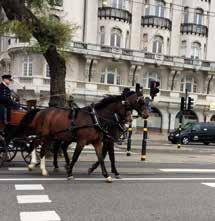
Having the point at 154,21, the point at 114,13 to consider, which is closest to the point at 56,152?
the point at 114,13

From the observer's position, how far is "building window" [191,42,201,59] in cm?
5969

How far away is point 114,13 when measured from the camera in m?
55.2

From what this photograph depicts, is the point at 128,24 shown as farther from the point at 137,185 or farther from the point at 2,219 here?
the point at 2,219

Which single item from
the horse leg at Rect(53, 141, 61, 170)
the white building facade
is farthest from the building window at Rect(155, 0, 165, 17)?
the horse leg at Rect(53, 141, 61, 170)

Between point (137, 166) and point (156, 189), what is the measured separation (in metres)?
4.67

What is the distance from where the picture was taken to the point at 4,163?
14469 mm

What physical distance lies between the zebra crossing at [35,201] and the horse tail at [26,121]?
9.61ft

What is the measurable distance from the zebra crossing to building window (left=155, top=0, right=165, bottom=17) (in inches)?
1923

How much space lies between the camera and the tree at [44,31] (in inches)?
639

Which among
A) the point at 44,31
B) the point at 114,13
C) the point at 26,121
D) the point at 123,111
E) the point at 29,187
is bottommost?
the point at 29,187

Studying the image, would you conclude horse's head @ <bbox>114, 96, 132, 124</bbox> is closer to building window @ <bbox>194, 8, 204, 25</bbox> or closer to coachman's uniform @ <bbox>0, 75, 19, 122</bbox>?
coachman's uniform @ <bbox>0, 75, 19, 122</bbox>

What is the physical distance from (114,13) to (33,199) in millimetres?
47365

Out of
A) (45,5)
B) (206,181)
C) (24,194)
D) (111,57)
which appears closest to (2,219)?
(24,194)

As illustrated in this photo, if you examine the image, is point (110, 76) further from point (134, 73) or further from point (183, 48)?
point (183, 48)
